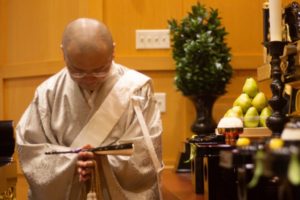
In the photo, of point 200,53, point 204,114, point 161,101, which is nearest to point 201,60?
point 200,53

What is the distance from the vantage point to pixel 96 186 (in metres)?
1.56

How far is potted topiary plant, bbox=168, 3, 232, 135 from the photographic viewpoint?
2.57 meters

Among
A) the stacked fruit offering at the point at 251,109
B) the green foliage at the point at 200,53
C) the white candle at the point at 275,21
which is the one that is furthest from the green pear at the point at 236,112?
the green foliage at the point at 200,53

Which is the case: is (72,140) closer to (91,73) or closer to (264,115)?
(91,73)

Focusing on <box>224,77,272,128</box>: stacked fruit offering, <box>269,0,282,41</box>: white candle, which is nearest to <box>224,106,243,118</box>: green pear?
<box>224,77,272,128</box>: stacked fruit offering

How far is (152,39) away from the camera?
2924 millimetres

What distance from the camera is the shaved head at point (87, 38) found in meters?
1.60

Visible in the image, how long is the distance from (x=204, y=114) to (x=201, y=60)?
269mm

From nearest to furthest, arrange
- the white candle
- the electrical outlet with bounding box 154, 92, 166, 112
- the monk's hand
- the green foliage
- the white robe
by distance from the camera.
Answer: the white candle, the monk's hand, the white robe, the green foliage, the electrical outlet with bounding box 154, 92, 166, 112

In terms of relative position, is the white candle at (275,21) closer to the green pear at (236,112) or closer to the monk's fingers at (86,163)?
the green pear at (236,112)

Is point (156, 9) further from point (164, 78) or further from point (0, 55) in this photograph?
point (0, 55)

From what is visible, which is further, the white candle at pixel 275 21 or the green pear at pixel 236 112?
the green pear at pixel 236 112

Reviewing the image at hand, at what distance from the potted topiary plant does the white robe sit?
0.81m

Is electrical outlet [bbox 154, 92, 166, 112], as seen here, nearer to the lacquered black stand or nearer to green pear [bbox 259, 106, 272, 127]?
green pear [bbox 259, 106, 272, 127]
